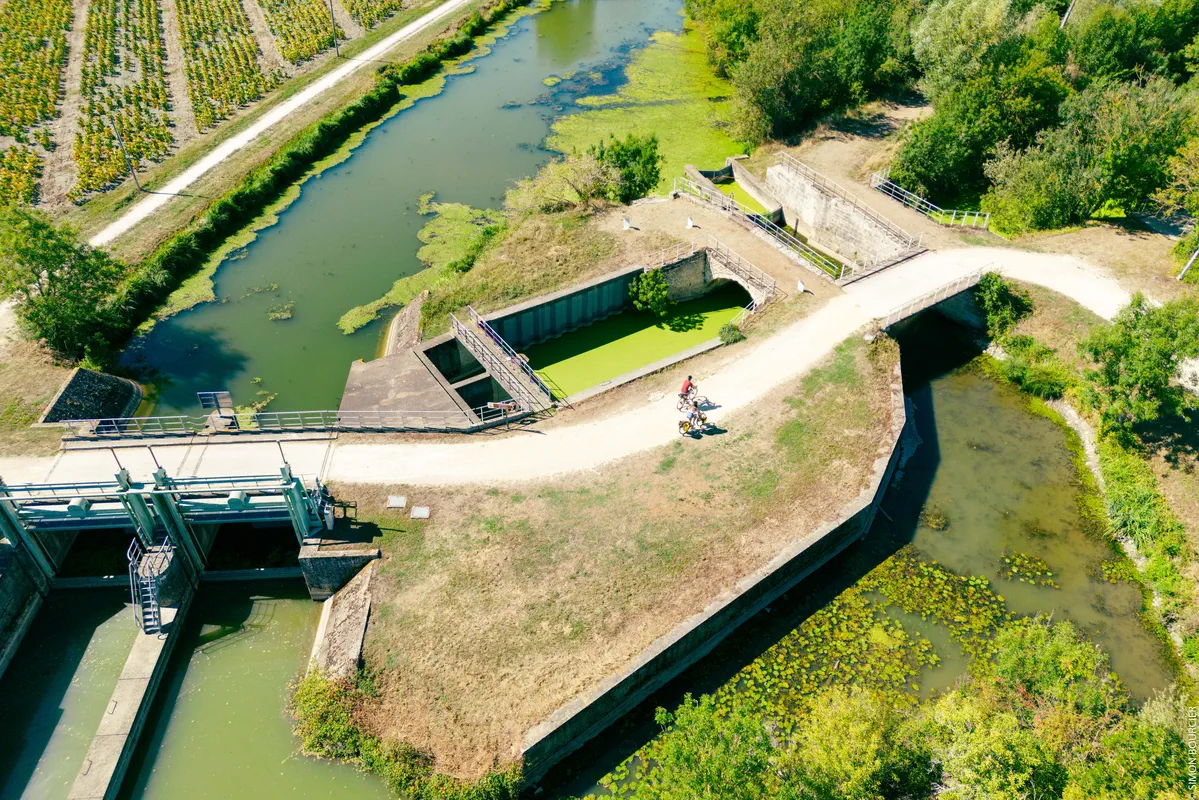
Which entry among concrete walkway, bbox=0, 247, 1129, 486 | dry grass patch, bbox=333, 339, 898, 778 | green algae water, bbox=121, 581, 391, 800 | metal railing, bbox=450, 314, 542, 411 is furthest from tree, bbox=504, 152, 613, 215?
green algae water, bbox=121, 581, 391, 800

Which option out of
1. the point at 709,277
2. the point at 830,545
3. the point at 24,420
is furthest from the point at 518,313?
the point at 24,420

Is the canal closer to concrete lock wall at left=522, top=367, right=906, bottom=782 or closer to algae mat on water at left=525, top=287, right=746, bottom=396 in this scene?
concrete lock wall at left=522, top=367, right=906, bottom=782

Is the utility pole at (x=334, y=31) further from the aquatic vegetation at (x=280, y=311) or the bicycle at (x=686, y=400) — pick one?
the bicycle at (x=686, y=400)

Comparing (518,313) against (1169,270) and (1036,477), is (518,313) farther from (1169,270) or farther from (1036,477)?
(1169,270)

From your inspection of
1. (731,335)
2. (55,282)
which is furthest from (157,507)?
(731,335)

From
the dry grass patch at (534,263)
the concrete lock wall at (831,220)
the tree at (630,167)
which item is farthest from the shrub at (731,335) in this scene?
the tree at (630,167)
